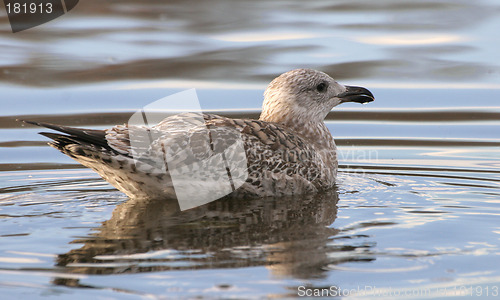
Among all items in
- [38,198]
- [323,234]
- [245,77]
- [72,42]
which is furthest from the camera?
[72,42]

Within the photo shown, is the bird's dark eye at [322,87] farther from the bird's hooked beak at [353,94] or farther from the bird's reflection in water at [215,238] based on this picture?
the bird's reflection in water at [215,238]

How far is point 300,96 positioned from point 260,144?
3.84ft

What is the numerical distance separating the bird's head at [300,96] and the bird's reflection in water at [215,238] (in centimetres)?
105

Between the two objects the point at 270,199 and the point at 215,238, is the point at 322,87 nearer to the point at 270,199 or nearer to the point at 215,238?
the point at 270,199

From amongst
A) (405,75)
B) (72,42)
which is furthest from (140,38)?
(405,75)

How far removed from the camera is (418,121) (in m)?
11.4

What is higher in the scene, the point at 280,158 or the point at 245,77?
the point at 245,77

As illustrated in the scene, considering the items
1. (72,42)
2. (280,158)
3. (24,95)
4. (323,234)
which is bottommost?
(323,234)

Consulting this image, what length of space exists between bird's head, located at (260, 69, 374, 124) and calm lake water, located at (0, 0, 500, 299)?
0.75 m

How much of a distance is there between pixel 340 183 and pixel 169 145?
2082 millimetres

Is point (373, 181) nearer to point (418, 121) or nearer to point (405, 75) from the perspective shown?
point (418, 121)

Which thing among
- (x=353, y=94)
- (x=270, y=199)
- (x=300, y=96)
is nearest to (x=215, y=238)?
(x=270, y=199)

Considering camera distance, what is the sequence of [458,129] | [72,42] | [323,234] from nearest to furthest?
1. [323,234]
2. [458,129]
3. [72,42]

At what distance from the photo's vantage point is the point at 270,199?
8.18 meters
